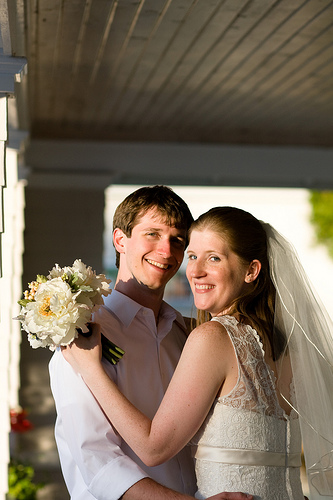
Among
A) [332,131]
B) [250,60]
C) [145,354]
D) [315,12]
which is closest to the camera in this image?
[145,354]

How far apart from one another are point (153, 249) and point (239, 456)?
86 cm

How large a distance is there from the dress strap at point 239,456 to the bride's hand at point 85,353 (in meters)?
0.47

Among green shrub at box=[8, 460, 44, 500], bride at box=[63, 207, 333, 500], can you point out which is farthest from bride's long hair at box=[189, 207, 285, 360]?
green shrub at box=[8, 460, 44, 500]

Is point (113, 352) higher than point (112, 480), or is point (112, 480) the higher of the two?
point (113, 352)

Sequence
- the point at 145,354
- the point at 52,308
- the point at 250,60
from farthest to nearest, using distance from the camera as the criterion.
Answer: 1. the point at 250,60
2. the point at 145,354
3. the point at 52,308

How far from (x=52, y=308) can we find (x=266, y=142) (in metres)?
5.42

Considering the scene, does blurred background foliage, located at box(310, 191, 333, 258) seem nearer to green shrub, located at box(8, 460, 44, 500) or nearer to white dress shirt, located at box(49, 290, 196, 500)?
green shrub, located at box(8, 460, 44, 500)

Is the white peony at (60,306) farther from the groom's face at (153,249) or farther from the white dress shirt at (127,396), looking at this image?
the groom's face at (153,249)

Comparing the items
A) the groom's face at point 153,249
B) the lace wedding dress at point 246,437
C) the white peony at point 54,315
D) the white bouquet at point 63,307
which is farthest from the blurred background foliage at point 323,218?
the white peony at point 54,315

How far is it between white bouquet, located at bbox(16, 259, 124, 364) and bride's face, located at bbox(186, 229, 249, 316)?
337mm

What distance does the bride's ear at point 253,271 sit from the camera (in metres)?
2.41

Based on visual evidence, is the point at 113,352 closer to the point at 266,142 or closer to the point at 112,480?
the point at 112,480

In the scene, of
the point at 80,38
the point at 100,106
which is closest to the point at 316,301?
the point at 80,38

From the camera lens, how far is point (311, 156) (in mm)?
7352
